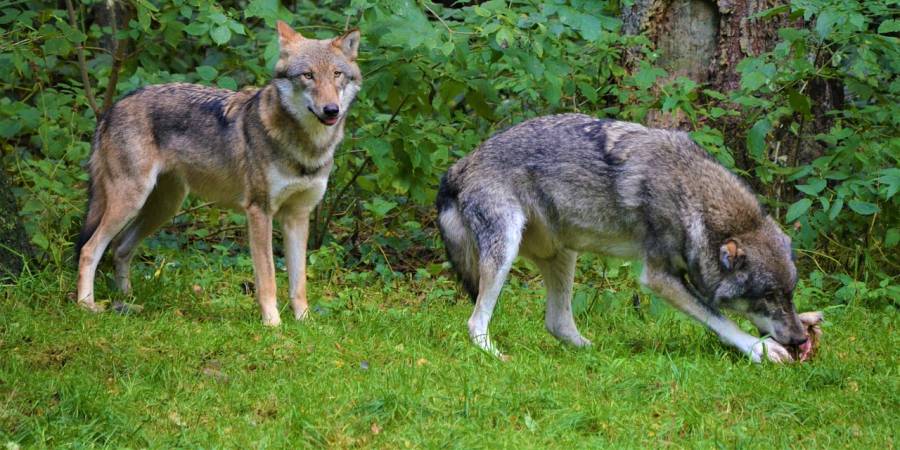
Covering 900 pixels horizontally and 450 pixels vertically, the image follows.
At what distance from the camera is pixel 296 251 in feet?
25.3

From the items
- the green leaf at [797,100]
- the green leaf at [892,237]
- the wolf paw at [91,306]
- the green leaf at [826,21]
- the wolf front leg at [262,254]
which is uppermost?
the green leaf at [826,21]

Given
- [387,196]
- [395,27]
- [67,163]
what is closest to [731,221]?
[395,27]

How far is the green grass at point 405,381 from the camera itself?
4.94 meters

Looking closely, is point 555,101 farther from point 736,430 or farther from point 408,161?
point 736,430

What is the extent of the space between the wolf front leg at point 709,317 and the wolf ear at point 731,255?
0.27m

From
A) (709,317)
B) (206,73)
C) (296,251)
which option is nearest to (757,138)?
(709,317)

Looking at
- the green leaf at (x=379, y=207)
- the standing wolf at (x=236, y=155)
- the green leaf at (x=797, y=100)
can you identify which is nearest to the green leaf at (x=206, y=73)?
the standing wolf at (x=236, y=155)

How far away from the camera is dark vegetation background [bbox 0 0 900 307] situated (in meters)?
7.51

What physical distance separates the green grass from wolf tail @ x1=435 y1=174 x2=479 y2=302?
1.16 ft

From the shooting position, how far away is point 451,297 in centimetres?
838

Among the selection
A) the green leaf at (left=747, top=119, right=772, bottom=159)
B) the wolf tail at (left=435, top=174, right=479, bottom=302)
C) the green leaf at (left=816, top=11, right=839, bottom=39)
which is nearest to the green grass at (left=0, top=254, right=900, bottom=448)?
the wolf tail at (left=435, top=174, right=479, bottom=302)

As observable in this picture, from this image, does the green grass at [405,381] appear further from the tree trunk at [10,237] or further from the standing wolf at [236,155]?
the standing wolf at [236,155]

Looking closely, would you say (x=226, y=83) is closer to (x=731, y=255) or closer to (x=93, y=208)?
(x=93, y=208)

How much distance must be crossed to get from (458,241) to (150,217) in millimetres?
2539
